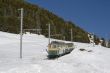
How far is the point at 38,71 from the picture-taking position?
85.0ft

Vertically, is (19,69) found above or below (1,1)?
below

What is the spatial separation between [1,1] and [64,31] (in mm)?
31690

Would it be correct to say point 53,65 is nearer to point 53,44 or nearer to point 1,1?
point 53,44

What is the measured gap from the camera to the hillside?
418 ft

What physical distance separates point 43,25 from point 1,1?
19404 mm

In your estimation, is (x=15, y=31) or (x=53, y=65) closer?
(x=53, y=65)

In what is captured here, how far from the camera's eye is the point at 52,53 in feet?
166

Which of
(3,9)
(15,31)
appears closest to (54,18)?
(3,9)

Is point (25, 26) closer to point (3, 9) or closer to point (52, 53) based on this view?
point (3, 9)

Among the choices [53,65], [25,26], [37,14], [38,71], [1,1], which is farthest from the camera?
[37,14]

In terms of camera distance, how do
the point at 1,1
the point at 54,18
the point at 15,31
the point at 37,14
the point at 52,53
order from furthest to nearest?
the point at 54,18 < the point at 37,14 < the point at 1,1 < the point at 15,31 < the point at 52,53

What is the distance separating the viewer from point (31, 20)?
145m

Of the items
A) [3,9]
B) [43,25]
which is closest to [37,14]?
[43,25]

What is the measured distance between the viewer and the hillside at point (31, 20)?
418ft
